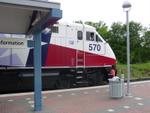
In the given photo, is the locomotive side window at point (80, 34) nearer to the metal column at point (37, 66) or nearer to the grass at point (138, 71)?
the grass at point (138, 71)

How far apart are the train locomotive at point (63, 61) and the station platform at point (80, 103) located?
6.95 ft

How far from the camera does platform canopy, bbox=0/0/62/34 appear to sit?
866cm

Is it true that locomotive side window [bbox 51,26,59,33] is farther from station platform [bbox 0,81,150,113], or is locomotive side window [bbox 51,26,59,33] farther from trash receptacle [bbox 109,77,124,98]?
trash receptacle [bbox 109,77,124,98]

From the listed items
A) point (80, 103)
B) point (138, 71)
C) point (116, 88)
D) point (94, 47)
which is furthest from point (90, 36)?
point (138, 71)

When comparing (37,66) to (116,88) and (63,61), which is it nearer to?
(116,88)

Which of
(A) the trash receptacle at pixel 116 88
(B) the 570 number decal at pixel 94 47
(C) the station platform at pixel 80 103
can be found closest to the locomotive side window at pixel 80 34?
(B) the 570 number decal at pixel 94 47

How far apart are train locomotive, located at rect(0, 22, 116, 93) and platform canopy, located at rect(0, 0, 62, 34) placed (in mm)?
2976

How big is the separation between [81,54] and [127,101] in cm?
634

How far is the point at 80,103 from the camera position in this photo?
12.4 meters

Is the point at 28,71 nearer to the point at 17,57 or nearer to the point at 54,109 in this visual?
the point at 17,57

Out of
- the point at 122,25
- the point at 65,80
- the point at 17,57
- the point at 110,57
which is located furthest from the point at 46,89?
the point at 122,25

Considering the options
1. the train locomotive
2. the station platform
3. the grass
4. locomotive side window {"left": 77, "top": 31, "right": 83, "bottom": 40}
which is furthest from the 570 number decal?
the grass

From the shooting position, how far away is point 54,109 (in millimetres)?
11266

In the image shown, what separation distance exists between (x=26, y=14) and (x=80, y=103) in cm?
384
